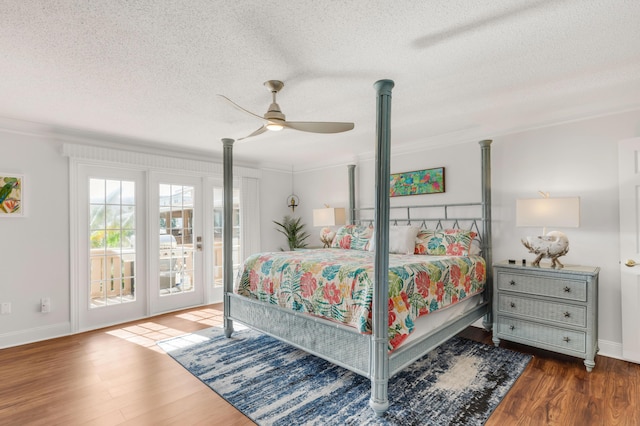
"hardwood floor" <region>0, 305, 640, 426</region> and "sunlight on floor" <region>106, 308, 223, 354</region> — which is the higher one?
"hardwood floor" <region>0, 305, 640, 426</region>

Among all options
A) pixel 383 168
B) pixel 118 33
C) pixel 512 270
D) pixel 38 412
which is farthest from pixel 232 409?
pixel 512 270

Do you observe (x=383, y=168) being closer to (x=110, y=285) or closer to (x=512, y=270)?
(x=512, y=270)

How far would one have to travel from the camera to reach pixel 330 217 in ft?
15.9

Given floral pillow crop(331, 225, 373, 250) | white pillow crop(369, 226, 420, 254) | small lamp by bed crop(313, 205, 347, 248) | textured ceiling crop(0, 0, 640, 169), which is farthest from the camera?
small lamp by bed crop(313, 205, 347, 248)

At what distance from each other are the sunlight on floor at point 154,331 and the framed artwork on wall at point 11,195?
1.63 meters

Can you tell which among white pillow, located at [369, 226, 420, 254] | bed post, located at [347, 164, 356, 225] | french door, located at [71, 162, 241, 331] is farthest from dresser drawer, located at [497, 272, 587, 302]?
french door, located at [71, 162, 241, 331]

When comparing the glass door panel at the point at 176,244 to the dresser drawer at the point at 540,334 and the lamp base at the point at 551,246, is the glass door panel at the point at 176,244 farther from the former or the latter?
the lamp base at the point at 551,246

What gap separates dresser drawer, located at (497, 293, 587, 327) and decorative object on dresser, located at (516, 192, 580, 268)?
0.36 meters

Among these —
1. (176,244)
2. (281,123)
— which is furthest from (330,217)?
(281,123)

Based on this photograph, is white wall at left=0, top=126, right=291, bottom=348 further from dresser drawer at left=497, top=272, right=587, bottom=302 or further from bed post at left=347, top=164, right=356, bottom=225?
dresser drawer at left=497, top=272, right=587, bottom=302

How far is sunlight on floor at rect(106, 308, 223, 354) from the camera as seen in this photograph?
347cm

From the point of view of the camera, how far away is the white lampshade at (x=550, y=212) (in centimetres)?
284

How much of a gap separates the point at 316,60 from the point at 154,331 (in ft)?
11.3

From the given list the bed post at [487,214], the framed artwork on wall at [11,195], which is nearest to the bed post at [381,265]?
the bed post at [487,214]
